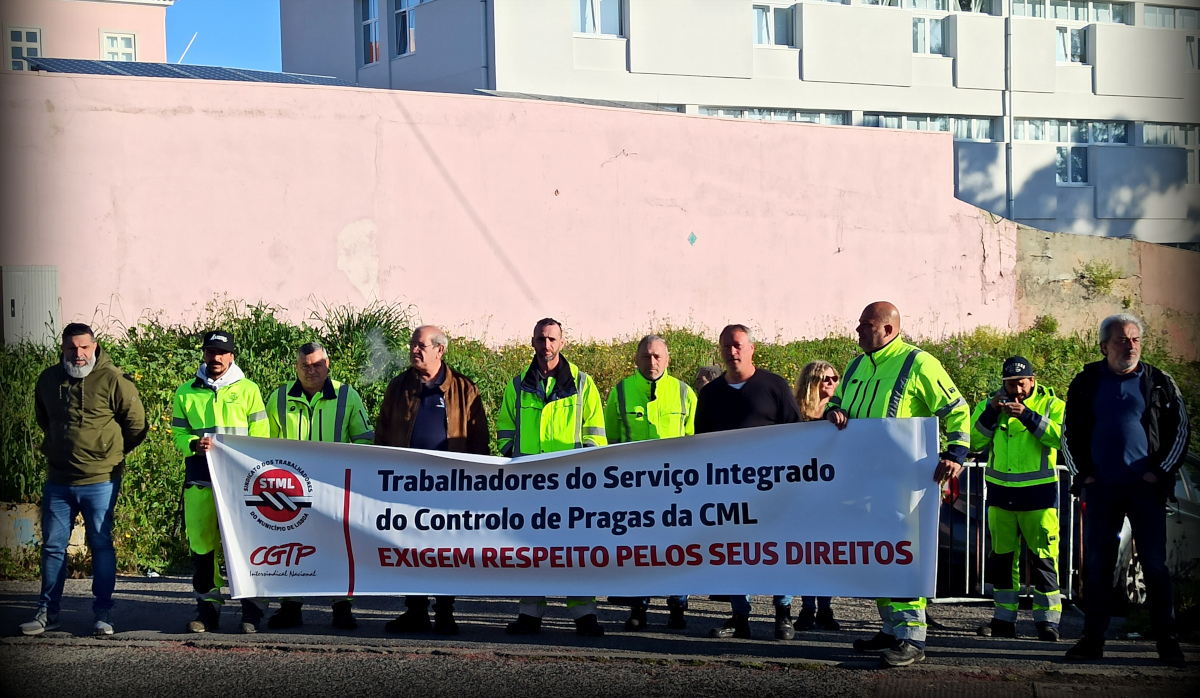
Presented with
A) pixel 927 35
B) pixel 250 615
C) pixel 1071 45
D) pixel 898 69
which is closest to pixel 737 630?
pixel 250 615

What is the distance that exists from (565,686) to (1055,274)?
20.4m

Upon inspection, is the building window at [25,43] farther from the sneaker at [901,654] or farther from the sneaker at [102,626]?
the sneaker at [901,654]

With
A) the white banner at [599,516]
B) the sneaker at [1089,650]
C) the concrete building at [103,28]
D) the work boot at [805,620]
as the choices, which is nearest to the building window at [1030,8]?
the concrete building at [103,28]

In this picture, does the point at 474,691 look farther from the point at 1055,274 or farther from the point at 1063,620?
the point at 1055,274

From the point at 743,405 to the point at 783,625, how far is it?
5.01 ft

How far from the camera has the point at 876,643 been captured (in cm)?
766

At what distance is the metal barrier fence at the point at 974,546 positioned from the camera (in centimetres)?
938

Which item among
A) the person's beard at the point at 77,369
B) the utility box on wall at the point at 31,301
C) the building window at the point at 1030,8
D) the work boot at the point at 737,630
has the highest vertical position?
the building window at the point at 1030,8

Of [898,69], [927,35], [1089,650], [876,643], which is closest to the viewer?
[1089,650]

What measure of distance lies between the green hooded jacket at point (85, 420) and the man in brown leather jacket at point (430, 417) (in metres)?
1.82

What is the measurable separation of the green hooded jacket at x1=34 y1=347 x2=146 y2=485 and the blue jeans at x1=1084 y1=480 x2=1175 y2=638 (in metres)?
6.50

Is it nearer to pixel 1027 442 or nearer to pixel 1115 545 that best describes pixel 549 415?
pixel 1027 442

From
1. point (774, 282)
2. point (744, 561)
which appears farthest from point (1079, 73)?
point (744, 561)

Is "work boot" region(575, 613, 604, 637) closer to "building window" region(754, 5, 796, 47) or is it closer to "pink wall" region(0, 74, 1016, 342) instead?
"pink wall" region(0, 74, 1016, 342)
